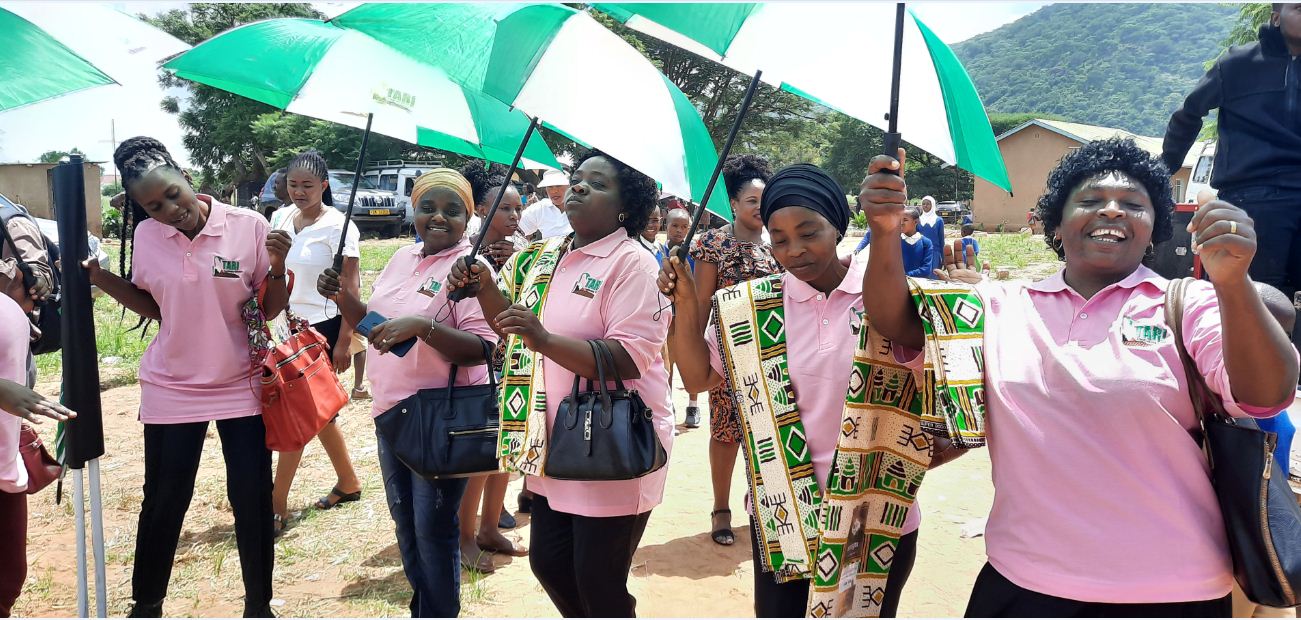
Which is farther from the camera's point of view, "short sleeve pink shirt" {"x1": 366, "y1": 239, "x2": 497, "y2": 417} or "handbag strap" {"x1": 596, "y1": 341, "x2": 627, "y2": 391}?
"short sleeve pink shirt" {"x1": 366, "y1": 239, "x2": 497, "y2": 417}

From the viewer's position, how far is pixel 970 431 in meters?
1.97

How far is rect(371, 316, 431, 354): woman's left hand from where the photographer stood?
289 cm

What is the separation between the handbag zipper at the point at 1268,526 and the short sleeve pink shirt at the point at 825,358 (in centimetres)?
89

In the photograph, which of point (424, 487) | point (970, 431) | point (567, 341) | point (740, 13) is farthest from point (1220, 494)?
point (424, 487)

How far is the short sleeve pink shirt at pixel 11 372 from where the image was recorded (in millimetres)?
2658

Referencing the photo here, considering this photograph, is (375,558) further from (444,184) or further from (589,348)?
(589,348)

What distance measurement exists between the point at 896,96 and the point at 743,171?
2900 mm

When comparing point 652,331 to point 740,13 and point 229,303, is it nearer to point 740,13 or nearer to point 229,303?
point 740,13

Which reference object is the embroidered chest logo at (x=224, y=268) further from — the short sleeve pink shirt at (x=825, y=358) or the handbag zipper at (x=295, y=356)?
the short sleeve pink shirt at (x=825, y=358)

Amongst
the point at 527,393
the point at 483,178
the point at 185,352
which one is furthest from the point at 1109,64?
the point at 185,352

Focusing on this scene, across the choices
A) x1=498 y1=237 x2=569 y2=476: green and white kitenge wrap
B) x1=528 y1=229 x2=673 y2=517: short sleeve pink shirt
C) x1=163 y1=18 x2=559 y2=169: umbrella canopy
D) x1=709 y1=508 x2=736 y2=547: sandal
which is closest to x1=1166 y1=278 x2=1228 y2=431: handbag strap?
x1=528 y1=229 x2=673 y2=517: short sleeve pink shirt

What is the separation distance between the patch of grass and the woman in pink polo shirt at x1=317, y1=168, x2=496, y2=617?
15.9 m

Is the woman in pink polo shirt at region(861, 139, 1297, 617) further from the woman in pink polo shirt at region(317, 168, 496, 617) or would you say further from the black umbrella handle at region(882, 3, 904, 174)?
the woman in pink polo shirt at region(317, 168, 496, 617)

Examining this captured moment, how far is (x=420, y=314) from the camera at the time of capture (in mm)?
3170
